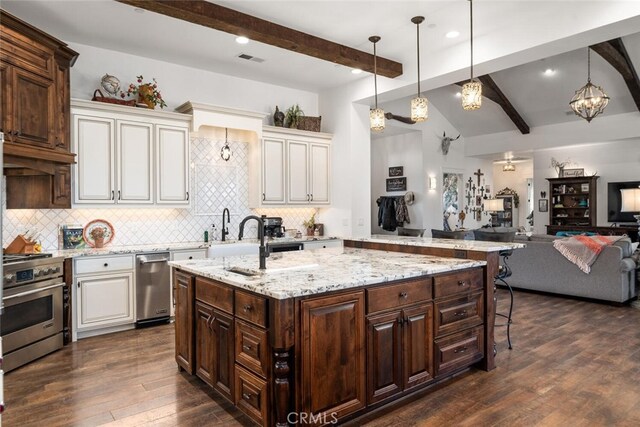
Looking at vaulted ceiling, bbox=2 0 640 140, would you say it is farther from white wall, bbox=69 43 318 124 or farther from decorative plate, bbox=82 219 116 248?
decorative plate, bbox=82 219 116 248

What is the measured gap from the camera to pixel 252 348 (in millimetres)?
2262

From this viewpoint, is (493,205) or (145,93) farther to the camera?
(493,205)

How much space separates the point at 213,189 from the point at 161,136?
3.34ft

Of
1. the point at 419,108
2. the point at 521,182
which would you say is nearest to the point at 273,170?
the point at 419,108

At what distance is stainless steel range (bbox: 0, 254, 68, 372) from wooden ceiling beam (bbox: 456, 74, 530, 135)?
24.6 ft

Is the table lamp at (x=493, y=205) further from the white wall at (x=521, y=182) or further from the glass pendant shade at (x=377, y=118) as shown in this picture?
the glass pendant shade at (x=377, y=118)

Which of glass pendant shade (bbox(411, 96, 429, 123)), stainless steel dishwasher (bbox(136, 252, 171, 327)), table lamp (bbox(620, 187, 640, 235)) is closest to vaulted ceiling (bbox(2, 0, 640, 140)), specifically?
glass pendant shade (bbox(411, 96, 429, 123))

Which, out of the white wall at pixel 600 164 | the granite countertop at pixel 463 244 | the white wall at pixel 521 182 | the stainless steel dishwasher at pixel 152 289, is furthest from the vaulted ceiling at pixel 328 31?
the white wall at pixel 521 182

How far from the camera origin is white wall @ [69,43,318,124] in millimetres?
4586

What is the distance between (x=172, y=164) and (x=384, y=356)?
138 inches

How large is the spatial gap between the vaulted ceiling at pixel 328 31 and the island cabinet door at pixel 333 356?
2.81 meters

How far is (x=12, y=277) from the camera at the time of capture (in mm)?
3352

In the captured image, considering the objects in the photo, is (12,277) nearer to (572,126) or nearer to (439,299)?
(439,299)

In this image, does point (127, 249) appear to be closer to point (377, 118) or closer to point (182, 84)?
point (182, 84)
